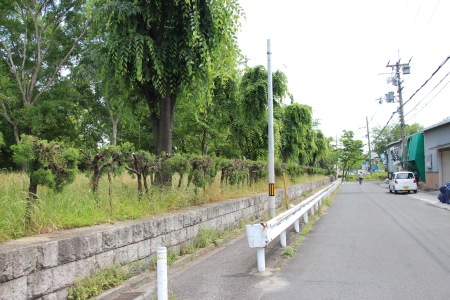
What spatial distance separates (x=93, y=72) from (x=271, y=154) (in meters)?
6.22

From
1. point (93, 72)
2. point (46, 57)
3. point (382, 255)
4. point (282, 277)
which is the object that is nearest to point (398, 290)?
point (282, 277)

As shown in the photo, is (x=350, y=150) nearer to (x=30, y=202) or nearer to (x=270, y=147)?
(x=270, y=147)

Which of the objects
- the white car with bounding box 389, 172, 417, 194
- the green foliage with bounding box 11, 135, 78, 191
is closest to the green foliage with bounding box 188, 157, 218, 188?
the green foliage with bounding box 11, 135, 78, 191

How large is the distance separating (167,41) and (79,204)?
483 centimetres

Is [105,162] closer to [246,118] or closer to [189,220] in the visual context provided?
[189,220]

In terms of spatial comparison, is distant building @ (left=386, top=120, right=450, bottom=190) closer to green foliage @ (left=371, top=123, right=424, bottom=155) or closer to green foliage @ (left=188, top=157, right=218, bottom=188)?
green foliage @ (left=188, top=157, right=218, bottom=188)


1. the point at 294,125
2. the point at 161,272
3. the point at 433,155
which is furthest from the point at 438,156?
the point at 161,272

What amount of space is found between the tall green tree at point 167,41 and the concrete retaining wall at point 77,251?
126 inches

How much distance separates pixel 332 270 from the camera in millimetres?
5781

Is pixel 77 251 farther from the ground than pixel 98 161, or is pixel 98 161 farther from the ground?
pixel 98 161

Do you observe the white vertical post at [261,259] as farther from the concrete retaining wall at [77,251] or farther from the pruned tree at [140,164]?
the pruned tree at [140,164]

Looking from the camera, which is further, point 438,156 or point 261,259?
point 438,156

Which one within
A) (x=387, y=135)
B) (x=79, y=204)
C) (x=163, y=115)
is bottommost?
(x=79, y=204)

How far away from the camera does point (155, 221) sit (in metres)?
5.91
